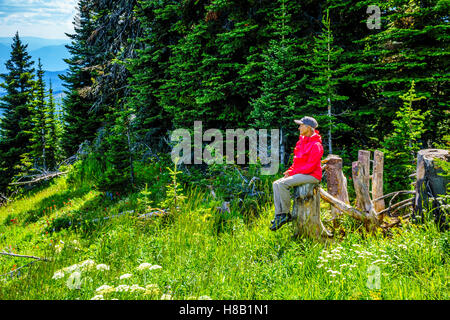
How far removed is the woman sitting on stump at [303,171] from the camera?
4344mm

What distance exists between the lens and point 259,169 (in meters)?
7.94

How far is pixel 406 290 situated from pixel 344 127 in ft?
15.8

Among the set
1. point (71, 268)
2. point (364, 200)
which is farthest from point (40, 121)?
point (364, 200)

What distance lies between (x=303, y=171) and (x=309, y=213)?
668 millimetres

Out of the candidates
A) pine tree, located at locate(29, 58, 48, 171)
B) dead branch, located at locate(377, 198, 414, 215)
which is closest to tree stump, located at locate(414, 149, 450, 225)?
dead branch, located at locate(377, 198, 414, 215)

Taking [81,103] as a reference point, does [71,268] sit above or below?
below

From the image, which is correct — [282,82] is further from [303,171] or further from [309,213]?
[309,213]

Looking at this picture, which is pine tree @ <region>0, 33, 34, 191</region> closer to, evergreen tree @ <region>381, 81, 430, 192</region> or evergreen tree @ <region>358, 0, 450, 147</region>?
evergreen tree @ <region>358, 0, 450, 147</region>

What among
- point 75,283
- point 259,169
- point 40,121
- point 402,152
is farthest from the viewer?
point 40,121

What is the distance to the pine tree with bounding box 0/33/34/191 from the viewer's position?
70.4 ft

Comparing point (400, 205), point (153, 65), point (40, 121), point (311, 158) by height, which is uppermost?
point (153, 65)

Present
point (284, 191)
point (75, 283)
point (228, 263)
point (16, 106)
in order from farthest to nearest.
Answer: point (16, 106) < point (284, 191) < point (228, 263) < point (75, 283)

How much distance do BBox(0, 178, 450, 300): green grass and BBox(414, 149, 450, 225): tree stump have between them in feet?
0.99
